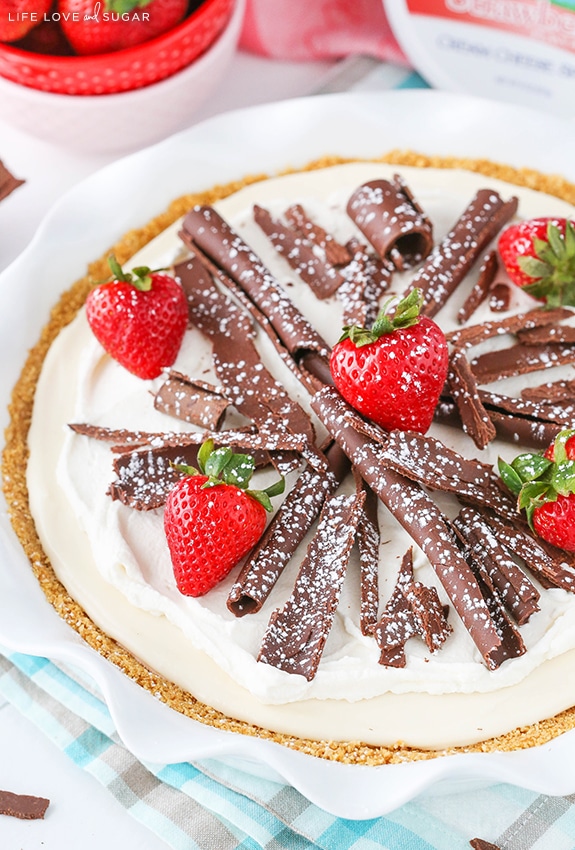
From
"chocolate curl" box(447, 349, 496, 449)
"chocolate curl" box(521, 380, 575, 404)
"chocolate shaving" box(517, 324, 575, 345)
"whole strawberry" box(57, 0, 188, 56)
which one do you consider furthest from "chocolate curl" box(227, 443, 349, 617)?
"whole strawberry" box(57, 0, 188, 56)

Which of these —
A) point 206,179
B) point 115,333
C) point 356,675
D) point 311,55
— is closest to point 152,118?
point 206,179

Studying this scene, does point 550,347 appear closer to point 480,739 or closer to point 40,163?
point 480,739

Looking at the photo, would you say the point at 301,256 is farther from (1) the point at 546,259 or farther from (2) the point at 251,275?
(1) the point at 546,259

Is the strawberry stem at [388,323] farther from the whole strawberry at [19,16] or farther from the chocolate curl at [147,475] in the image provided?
the whole strawberry at [19,16]

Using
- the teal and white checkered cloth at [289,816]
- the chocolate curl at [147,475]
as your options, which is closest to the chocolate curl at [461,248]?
the chocolate curl at [147,475]

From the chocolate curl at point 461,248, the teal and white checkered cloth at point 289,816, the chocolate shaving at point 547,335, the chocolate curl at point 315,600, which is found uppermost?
the chocolate curl at point 461,248

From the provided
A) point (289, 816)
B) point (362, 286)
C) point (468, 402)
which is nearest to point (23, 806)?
point (289, 816)

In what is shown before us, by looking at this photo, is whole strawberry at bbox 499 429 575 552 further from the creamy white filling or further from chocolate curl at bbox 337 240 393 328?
chocolate curl at bbox 337 240 393 328
